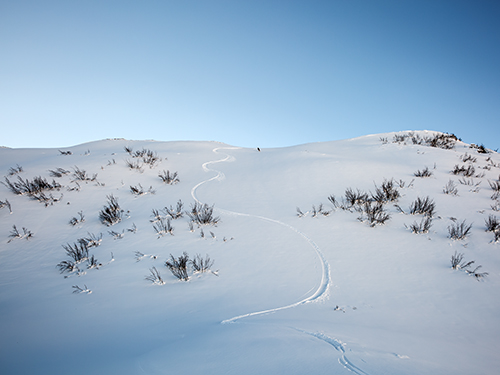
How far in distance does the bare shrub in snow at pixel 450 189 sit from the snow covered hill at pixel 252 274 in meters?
0.05

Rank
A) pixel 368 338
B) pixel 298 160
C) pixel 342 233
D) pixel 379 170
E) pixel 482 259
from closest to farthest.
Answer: pixel 368 338, pixel 482 259, pixel 342 233, pixel 379 170, pixel 298 160

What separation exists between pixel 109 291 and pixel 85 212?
250 centimetres

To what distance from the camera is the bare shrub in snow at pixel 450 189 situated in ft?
14.6

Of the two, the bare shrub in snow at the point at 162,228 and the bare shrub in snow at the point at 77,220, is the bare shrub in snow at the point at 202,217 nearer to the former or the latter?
the bare shrub in snow at the point at 162,228

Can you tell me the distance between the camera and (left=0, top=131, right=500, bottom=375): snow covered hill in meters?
1.43

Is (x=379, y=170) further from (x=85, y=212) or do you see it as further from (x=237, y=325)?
(x=85, y=212)

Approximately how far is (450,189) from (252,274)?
189 inches

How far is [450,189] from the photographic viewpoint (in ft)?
14.8

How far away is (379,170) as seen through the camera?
560cm

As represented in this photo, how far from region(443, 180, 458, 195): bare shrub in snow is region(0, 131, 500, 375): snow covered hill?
0.05 meters

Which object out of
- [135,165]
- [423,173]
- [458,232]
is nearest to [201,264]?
[458,232]

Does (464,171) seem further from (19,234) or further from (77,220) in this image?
(19,234)

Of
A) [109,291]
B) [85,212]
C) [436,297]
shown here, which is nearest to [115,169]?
[85,212]

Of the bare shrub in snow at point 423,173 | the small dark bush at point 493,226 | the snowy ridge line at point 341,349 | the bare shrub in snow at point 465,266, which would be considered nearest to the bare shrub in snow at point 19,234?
the snowy ridge line at point 341,349
